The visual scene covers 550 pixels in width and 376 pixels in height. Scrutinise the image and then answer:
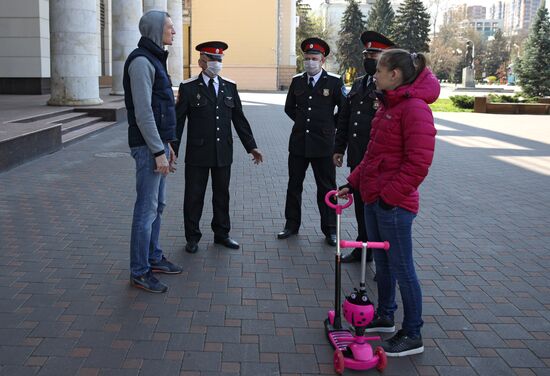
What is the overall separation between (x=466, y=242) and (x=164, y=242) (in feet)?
10.7

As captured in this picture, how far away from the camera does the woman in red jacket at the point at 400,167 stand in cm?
360

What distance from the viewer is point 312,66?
6.23 m

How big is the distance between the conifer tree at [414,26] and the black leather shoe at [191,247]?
67.2 metres

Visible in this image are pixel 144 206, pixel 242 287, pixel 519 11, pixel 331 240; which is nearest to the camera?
pixel 144 206

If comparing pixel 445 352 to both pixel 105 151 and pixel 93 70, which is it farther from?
pixel 93 70

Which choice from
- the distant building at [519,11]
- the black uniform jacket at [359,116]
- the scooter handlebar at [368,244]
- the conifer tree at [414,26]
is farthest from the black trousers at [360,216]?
the distant building at [519,11]

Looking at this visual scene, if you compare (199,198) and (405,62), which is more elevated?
(405,62)

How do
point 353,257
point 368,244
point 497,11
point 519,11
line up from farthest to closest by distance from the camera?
point 497,11
point 519,11
point 353,257
point 368,244

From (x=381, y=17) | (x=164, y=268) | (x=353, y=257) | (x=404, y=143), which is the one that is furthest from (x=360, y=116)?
(x=381, y=17)

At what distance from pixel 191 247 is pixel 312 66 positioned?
219 cm

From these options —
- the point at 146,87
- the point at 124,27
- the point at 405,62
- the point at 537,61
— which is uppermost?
the point at 124,27

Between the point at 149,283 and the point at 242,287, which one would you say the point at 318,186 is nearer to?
the point at 242,287

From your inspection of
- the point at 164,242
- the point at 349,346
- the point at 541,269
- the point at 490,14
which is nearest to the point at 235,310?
the point at 349,346

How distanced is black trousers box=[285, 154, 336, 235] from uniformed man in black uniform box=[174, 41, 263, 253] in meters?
0.59
